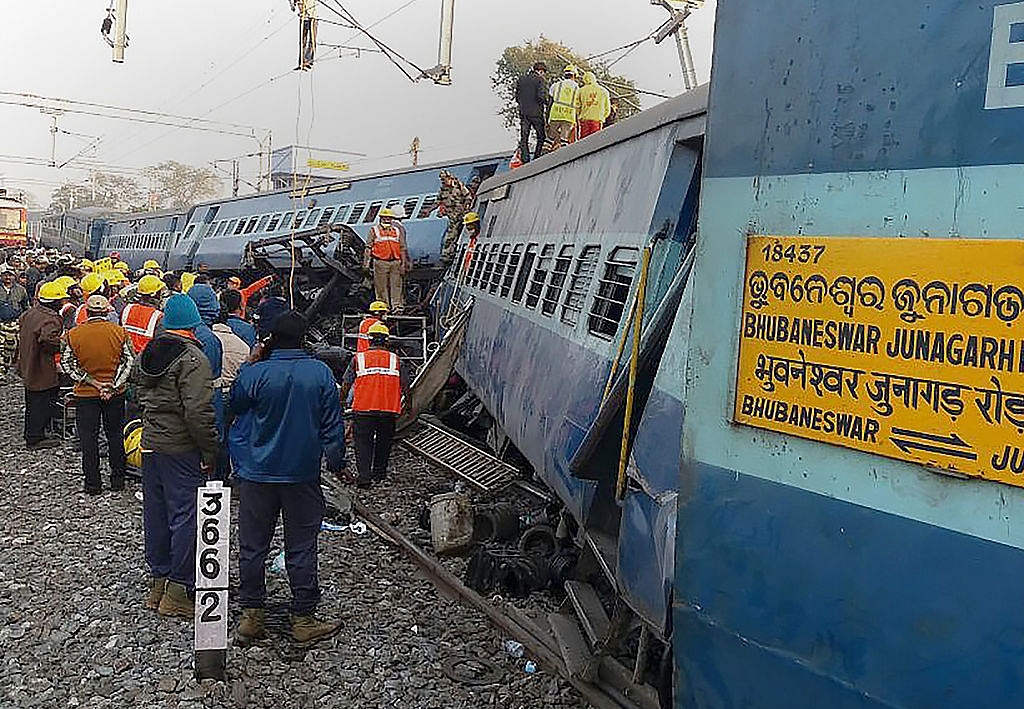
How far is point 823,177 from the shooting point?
2.63 meters

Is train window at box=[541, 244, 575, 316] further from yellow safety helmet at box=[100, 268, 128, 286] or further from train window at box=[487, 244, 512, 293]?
yellow safety helmet at box=[100, 268, 128, 286]

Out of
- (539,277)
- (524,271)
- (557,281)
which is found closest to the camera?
(557,281)

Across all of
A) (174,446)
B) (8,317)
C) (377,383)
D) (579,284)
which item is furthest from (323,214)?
(579,284)

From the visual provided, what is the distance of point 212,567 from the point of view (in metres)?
5.03

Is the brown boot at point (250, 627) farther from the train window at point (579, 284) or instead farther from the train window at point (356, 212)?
the train window at point (356, 212)

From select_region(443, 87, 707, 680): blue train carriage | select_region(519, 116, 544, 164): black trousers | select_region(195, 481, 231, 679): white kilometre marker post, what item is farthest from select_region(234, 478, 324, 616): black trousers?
select_region(519, 116, 544, 164): black trousers

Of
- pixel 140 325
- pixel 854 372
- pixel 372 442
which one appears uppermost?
pixel 854 372

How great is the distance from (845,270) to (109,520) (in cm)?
719

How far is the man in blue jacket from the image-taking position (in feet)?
17.9

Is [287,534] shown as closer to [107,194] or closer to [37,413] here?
[37,413]

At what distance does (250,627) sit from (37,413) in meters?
6.50

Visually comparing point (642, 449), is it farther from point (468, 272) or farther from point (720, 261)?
point (468, 272)

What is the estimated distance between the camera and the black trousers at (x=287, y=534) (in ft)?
18.3

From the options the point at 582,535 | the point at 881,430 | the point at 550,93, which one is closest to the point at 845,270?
the point at 881,430
